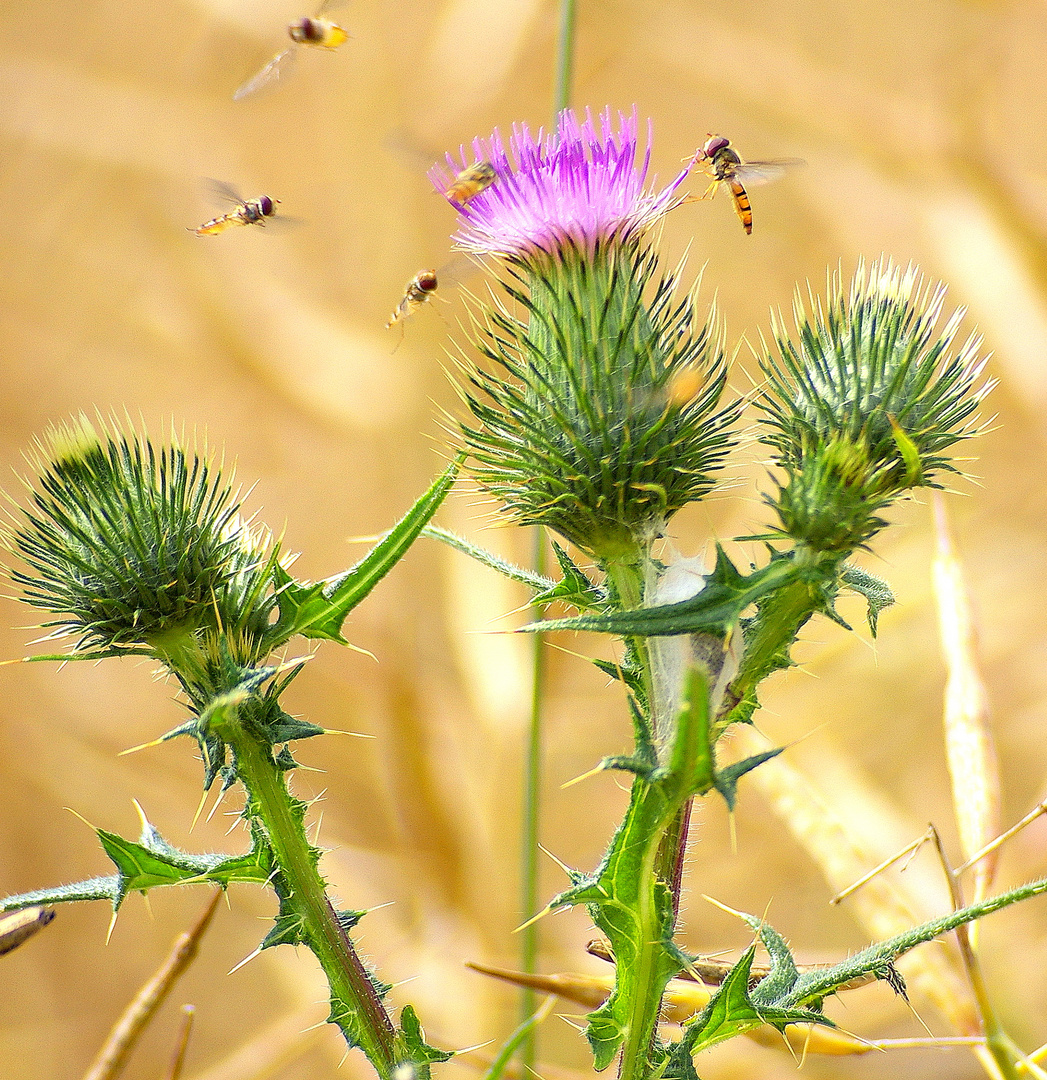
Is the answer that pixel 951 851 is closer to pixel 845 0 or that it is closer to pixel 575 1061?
pixel 575 1061

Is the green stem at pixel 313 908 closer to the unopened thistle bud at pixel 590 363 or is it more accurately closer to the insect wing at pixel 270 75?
the unopened thistle bud at pixel 590 363

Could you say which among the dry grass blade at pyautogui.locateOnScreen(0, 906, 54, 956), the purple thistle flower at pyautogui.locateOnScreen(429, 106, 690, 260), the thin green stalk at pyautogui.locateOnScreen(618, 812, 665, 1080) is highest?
the purple thistle flower at pyautogui.locateOnScreen(429, 106, 690, 260)

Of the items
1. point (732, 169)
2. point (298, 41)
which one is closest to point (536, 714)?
point (732, 169)

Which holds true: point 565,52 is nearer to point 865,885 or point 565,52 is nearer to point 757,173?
point 757,173

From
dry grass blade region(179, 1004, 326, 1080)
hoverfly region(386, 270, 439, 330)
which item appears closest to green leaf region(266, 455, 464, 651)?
hoverfly region(386, 270, 439, 330)

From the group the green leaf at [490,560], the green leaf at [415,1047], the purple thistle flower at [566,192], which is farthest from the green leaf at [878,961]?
the purple thistle flower at [566,192]

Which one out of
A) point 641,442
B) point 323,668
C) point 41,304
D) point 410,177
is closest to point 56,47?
point 41,304

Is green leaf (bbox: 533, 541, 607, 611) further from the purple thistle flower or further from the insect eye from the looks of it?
the insect eye
